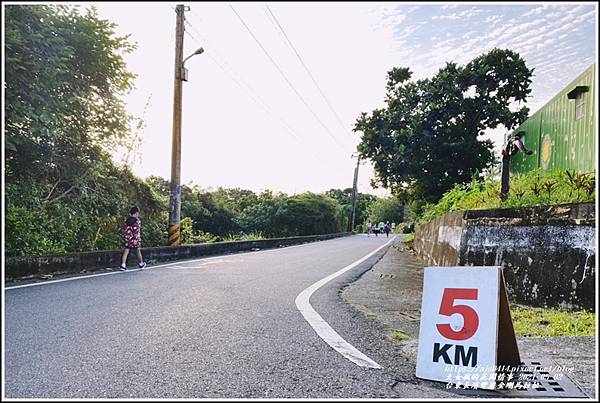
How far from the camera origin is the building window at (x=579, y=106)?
8375 millimetres

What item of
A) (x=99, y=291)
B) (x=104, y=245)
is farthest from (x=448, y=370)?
(x=104, y=245)

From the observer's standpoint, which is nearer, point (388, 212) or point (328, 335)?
point (328, 335)

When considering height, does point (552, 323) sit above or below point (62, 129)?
below

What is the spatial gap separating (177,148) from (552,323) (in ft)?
46.7

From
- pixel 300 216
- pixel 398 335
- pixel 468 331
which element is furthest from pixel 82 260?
pixel 300 216

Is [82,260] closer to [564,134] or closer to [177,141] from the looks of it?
[177,141]

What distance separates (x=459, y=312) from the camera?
3668 millimetres

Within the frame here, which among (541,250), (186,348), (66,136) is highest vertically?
(66,136)

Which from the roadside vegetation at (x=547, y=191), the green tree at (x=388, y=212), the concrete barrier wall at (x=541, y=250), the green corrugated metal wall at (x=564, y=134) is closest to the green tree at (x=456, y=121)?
the green corrugated metal wall at (x=564, y=134)

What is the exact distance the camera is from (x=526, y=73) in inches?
843

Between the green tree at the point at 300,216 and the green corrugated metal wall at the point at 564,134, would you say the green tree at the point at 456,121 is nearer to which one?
the green corrugated metal wall at the point at 564,134

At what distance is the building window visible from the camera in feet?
→ 27.5

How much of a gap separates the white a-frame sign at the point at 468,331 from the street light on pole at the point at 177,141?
550 inches

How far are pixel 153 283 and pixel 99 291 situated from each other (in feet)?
4.01
